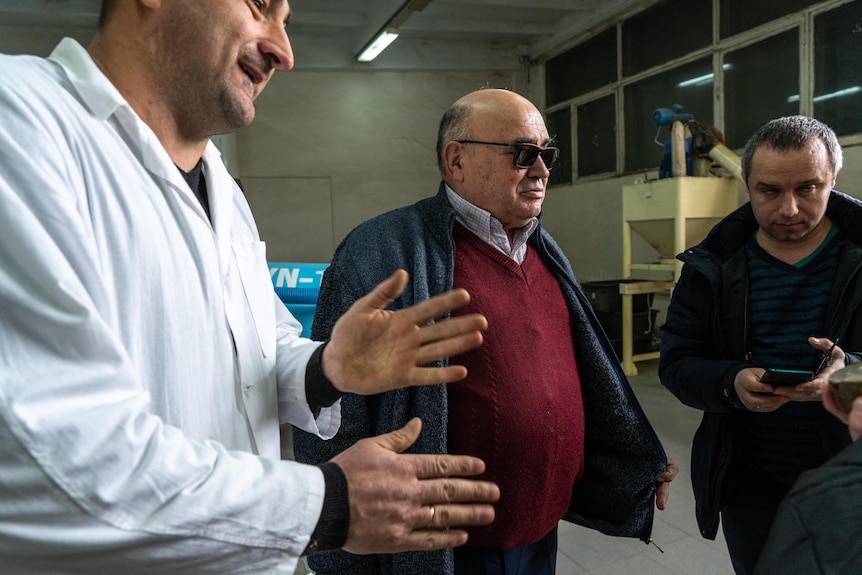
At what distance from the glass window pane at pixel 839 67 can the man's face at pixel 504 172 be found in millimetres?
4598

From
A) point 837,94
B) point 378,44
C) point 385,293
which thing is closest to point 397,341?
point 385,293

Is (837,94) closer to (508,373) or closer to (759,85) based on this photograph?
(759,85)

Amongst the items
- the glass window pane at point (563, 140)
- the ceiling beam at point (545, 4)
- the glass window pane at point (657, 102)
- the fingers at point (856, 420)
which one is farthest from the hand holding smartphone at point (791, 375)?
the glass window pane at point (563, 140)

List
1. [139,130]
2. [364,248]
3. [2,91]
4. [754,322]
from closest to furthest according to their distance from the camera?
[2,91] < [139,130] < [364,248] < [754,322]

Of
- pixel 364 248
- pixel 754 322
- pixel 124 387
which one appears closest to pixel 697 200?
pixel 754 322

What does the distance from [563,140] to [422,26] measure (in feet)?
8.53

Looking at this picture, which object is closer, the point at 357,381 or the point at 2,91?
the point at 2,91

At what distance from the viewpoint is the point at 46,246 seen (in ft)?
2.22

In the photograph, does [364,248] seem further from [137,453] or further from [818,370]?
[818,370]

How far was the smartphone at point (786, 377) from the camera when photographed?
141cm

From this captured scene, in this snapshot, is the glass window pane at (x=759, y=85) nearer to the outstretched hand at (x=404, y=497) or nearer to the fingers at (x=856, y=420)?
the fingers at (x=856, y=420)

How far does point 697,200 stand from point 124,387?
17.3ft

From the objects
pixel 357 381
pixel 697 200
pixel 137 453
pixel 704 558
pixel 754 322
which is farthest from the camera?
pixel 697 200

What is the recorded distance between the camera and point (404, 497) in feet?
2.55
